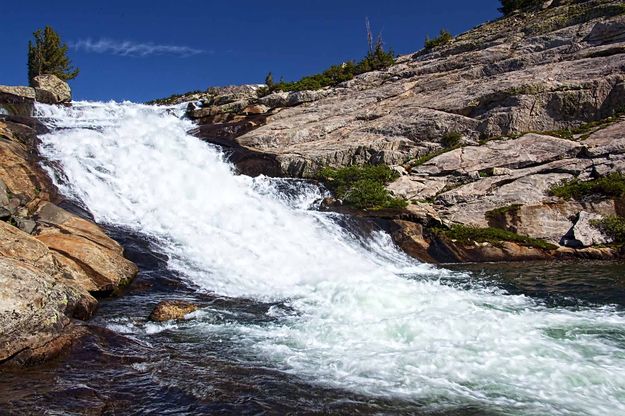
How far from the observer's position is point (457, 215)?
21.9m

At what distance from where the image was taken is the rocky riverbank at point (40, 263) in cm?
797

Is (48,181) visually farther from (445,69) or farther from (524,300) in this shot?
(445,69)

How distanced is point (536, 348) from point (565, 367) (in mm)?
881

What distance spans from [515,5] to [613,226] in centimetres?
3785

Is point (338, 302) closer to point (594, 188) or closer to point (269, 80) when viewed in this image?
point (594, 188)

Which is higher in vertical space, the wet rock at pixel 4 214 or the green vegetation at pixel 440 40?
the green vegetation at pixel 440 40

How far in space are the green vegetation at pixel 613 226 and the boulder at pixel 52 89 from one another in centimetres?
4136

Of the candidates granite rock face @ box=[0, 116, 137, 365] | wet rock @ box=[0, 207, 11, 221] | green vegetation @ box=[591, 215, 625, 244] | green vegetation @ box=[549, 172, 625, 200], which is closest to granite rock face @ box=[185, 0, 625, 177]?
green vegetation @ box=[549, 172, 625, 200]

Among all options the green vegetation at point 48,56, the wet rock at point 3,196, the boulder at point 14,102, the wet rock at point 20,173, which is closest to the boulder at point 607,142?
the wet rock at point 3,196

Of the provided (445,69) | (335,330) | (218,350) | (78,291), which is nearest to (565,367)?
(335,330)

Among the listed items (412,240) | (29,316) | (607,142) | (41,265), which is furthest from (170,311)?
(607,142)

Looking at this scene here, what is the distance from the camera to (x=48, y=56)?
5544 centimetres

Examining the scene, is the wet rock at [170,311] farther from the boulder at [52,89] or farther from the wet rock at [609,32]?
the boulder at [52,89]

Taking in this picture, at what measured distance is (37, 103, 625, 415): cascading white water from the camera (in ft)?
24.9
